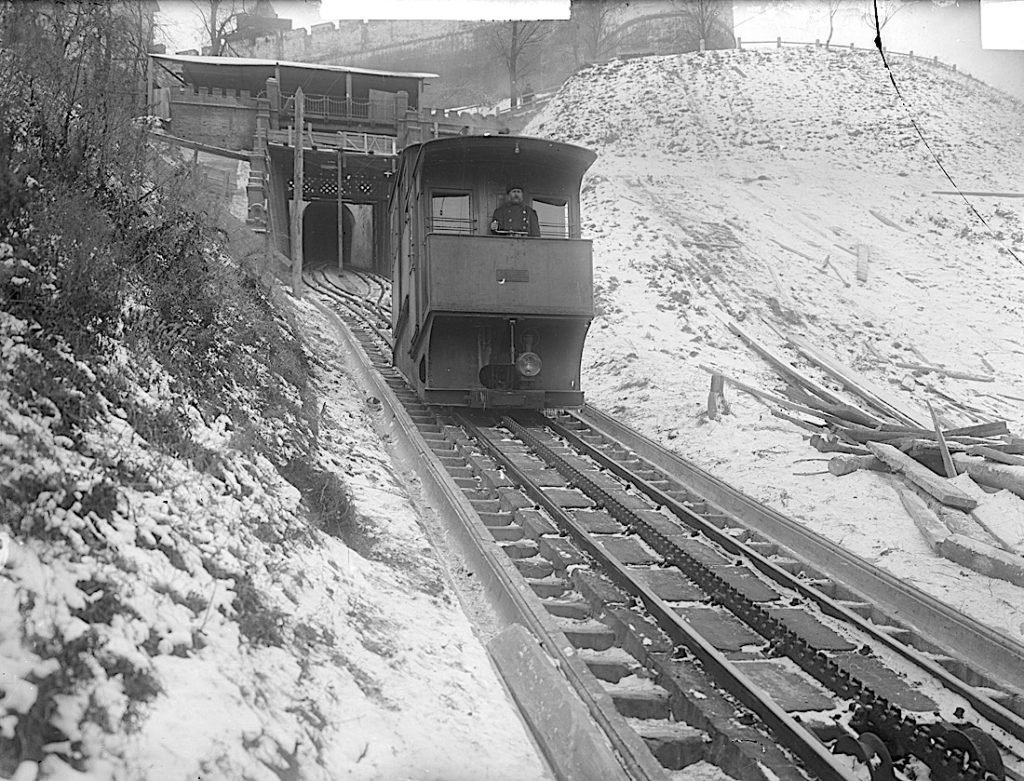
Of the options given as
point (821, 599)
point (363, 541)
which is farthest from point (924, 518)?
point (363, 541)

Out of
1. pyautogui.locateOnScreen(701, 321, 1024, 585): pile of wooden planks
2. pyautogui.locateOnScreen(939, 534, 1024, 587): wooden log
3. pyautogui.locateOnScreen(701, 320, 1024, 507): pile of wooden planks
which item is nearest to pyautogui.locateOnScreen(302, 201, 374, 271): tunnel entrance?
pyautogui.locateOnScreen(701, 320, 1024, 507): pile of wooden planks

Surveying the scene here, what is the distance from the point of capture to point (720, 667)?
15.8 ft

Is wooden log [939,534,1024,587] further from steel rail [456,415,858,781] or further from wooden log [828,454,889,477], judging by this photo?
steel rail [456,415,858,781]

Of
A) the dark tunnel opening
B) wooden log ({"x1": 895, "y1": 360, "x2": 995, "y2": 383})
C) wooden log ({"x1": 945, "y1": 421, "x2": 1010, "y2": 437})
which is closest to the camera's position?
wooden log ({"x1": 945, "y1": 421, "x2": 1010, "y2": 437})

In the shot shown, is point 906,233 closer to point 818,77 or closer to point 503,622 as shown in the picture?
point 818,77

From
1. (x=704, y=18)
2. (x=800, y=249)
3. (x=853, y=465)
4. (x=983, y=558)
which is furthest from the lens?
(x=704, y=18)

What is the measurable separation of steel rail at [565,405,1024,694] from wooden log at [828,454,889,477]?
1.37 meters

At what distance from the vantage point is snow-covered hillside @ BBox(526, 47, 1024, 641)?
34.0 feet

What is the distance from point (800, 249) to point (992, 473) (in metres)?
15.8

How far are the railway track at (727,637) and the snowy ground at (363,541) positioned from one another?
518mm

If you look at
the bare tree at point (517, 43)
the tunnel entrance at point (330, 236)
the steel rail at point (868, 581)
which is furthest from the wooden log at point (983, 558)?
the bare tree at point (517, 43)

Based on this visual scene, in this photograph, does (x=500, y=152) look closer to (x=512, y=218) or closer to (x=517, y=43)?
(x=512, y=218)

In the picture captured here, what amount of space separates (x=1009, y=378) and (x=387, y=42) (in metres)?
58.6

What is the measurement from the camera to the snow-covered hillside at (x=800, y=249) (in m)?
10.4
